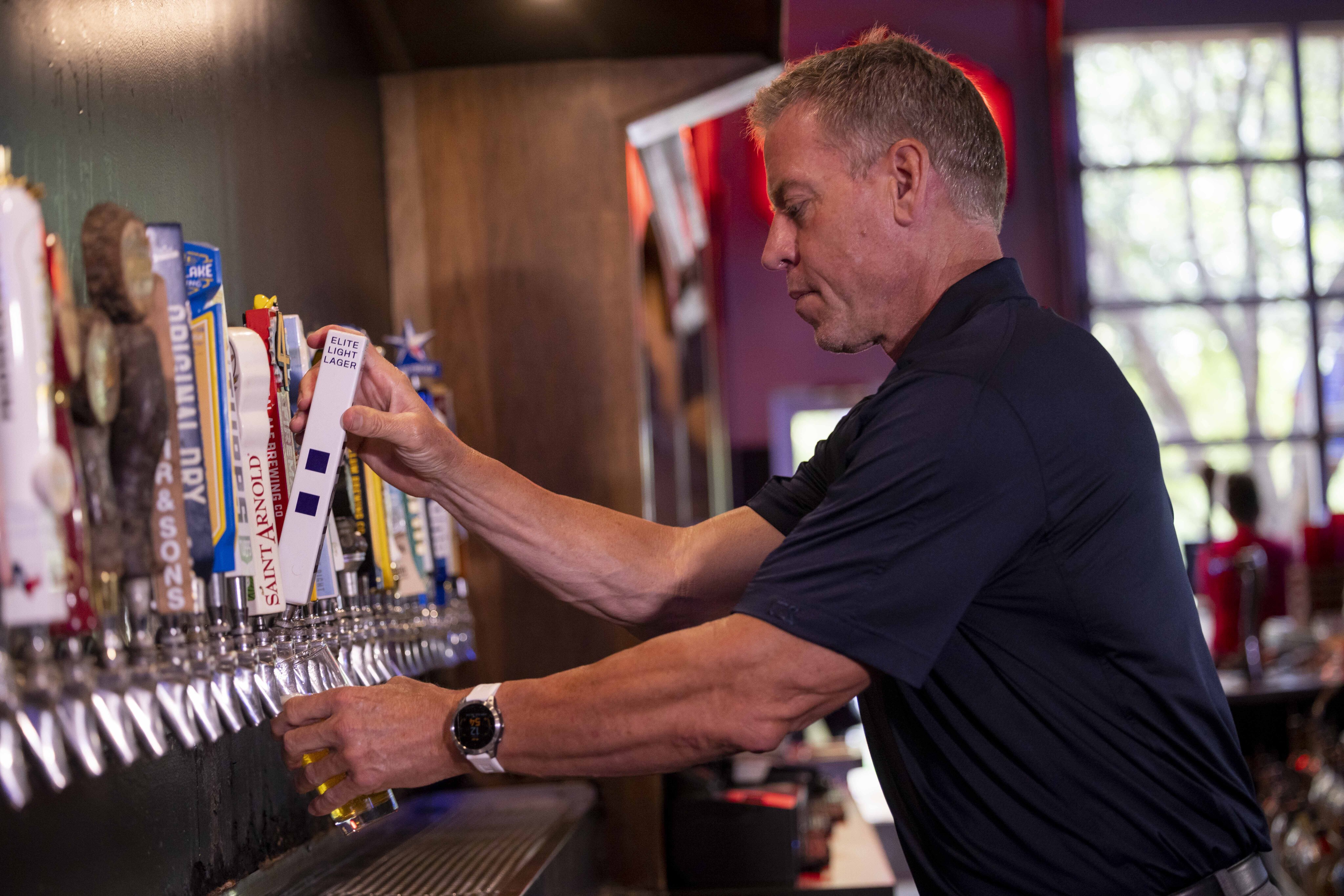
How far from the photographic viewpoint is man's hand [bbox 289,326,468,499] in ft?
4.16

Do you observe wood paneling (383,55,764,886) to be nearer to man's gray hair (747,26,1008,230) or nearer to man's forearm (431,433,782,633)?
man's forearm (431,433,782,633)

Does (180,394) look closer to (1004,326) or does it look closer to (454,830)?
(1004,326)

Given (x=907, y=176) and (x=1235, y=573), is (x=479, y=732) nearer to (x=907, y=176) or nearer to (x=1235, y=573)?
(x=907, y=176)

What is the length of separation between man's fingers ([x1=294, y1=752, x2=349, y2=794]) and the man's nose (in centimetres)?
77

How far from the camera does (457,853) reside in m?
1.70

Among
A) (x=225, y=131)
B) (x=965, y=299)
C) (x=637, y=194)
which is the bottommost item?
(x=965, y=299)

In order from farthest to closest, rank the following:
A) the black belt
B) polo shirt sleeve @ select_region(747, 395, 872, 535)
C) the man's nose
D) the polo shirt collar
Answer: polo shirt sleeve @ select_region(747, 395, 872, 535), the man's nose, the polo shirt collar, the black belt

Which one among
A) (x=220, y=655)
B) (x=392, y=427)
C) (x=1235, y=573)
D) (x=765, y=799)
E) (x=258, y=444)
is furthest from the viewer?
(x=1235, y=573)

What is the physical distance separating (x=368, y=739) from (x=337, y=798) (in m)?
0.08

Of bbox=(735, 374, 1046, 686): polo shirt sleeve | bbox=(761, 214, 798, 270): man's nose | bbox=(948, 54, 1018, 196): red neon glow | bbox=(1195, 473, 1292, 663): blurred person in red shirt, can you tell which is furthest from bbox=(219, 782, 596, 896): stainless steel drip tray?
bbox=(948, 54, 1018, 196): red neon glow

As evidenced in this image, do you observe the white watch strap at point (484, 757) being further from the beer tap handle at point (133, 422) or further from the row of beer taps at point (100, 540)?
the beer tap handle at point (133, 422)

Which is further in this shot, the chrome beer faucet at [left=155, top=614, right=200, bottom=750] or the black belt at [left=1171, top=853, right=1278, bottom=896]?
the black belt at [left=1171, top=853, right=1278, bottom=896]

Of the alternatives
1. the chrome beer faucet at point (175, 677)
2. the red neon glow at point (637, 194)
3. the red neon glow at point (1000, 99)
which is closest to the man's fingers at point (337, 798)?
the chrome beer faucet at point (175, 677)

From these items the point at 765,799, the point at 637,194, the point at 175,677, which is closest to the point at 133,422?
the point at 175,677
